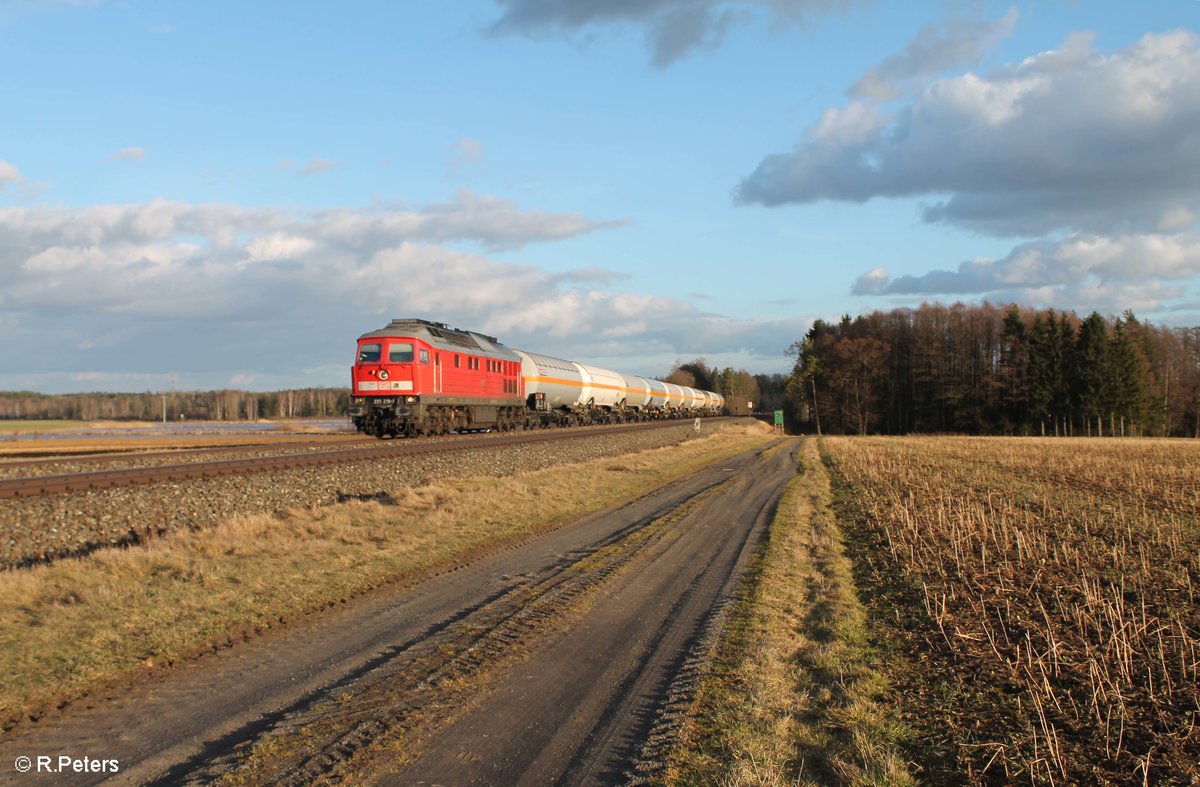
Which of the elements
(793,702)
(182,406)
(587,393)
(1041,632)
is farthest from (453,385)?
(182,406)

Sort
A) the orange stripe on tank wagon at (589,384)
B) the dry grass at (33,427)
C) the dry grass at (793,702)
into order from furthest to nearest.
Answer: the dry grass at (33,427), the orange stripe on tank wagon at (589,384), the dry grass at (793,702)

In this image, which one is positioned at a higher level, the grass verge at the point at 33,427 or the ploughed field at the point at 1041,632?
the grass verge at the point at 33,427

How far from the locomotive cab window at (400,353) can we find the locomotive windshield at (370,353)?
1.66ft

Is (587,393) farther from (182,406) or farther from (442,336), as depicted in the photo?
(182,406)

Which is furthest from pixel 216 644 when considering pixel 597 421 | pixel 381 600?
pixel 597 421

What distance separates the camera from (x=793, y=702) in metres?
6.08

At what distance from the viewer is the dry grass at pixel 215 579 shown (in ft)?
23.5

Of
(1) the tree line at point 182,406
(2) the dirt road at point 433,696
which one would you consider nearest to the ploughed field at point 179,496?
(2) the dirt road at point 433,696

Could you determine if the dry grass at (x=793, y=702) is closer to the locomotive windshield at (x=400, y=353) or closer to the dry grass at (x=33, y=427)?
the locomotive windshield at (x=400, y=353)

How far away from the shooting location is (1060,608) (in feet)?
28.4

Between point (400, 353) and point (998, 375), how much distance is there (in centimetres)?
7188

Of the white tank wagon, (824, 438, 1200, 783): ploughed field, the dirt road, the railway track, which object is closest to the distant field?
the white tank wagon

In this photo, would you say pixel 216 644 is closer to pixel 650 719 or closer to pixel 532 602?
pixel 532 602

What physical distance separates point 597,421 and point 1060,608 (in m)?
57.6
